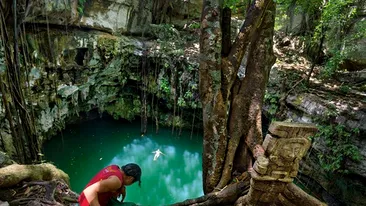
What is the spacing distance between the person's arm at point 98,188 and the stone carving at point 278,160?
112 centimetres

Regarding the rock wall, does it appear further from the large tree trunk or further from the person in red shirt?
the person in red shirt

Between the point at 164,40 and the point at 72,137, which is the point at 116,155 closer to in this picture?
the point at 72,137

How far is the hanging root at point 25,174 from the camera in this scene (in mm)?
2619

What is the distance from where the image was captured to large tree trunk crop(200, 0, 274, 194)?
113 inches

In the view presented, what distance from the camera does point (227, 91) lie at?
2969mm

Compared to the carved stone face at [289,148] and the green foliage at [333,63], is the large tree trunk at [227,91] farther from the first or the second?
the green foliage at [333,63]

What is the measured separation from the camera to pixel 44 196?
9.14 feet

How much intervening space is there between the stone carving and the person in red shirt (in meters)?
1.02

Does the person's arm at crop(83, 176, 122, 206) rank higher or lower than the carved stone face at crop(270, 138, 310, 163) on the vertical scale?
lower

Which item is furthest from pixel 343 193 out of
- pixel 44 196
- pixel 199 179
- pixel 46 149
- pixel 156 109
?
pixel 46 149

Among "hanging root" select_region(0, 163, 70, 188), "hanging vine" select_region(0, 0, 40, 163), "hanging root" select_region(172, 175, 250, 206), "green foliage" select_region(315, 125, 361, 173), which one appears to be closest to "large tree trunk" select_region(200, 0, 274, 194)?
"hanging root" select_region(172, 175, 250, 206)

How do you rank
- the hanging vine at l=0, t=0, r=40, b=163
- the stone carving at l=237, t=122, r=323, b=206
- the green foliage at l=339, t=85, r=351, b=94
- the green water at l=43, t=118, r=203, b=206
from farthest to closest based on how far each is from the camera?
the green water at l=43, t=118, r=203, b=206 → the green foliage at l=339, t=85, r=351, b=94 → the hanging vine at l=0, t=0, r=40, b=163 → the stone carving at l=237, t=122, r=323, b=206

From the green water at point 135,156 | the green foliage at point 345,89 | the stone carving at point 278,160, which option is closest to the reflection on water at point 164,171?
the green water at point 135,156

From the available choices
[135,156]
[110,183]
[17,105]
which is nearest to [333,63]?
[135,156]
